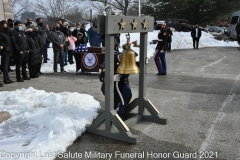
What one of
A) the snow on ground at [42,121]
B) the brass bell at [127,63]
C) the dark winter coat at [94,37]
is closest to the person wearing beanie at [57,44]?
the dark winter coat at [94,37]

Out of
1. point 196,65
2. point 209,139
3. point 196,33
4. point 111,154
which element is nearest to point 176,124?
point 209,139

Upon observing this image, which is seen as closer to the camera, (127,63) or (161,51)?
(127,63)

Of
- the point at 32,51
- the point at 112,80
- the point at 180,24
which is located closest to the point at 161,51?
the point at 32,51

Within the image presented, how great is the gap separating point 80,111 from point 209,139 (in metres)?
2.47

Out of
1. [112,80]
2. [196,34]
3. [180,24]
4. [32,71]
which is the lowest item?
[32,71]

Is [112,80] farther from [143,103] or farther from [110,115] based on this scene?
[143,103]

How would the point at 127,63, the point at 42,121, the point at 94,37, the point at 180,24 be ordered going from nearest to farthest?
the point at 127,63, the point at 42,121, the point at 94,37, the point at 180,24

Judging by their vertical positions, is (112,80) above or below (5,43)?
below

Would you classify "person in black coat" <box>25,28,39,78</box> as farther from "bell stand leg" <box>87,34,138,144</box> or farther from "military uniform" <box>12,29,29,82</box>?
"bell stand leg" <box>87,34,138,144</box>

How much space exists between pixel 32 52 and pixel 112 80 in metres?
5.60

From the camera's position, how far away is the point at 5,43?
28.2 feet

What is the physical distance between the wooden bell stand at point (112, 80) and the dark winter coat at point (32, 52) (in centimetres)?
512

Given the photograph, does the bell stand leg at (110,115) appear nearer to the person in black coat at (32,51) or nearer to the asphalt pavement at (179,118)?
the asphalt pavement at (179,118)

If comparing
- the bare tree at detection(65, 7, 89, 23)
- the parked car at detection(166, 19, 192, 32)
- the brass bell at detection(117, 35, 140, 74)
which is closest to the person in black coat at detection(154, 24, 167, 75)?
the brass bell at detection(117, 35, 140, 74)
